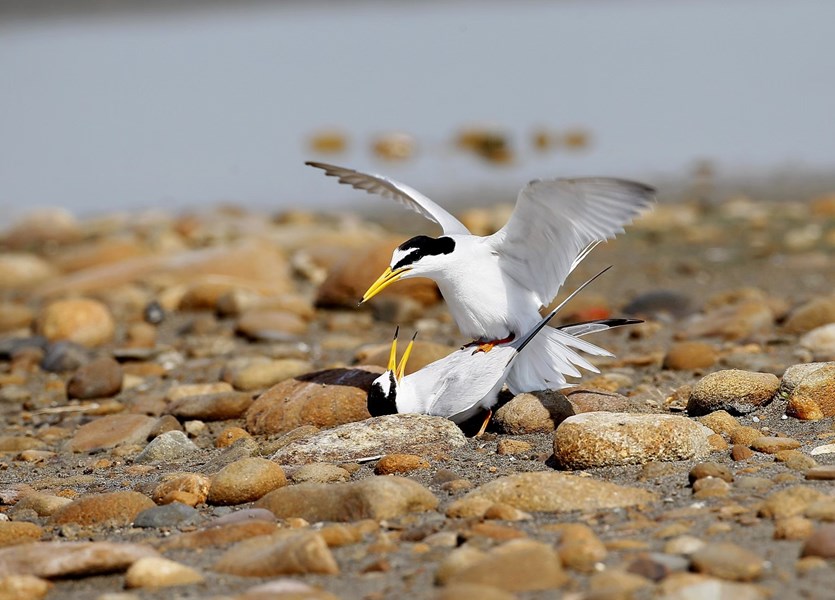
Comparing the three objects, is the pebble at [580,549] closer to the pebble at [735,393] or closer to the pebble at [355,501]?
the pebble at [355,501]

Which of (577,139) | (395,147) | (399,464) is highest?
(577,139)

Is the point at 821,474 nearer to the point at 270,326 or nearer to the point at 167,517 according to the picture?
the point at 167,517

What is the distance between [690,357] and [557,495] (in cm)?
235

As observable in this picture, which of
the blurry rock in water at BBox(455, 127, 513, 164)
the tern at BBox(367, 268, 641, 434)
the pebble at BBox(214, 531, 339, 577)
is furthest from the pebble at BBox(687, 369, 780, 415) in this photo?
the blurry rock in water at BBox(455, 127, 513, 164)

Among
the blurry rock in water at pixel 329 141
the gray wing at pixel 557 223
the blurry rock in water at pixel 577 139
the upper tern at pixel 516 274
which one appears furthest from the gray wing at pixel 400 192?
the blurry rock in water at pixel 329 141

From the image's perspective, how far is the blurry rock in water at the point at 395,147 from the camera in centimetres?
1491

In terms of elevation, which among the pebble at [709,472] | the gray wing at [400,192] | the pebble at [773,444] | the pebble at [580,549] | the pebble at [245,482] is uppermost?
the gray wing at [400,192]

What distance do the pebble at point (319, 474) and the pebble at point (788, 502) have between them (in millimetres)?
1521

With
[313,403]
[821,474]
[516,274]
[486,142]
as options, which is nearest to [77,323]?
[313,403]

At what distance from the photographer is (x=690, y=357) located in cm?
582

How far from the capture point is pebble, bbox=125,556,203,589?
10.6ft

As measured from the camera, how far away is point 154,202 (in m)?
13.4

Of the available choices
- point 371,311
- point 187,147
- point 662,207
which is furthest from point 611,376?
point 187,147

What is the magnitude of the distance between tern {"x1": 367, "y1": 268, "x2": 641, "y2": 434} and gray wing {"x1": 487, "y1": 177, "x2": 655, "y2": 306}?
22 cm
